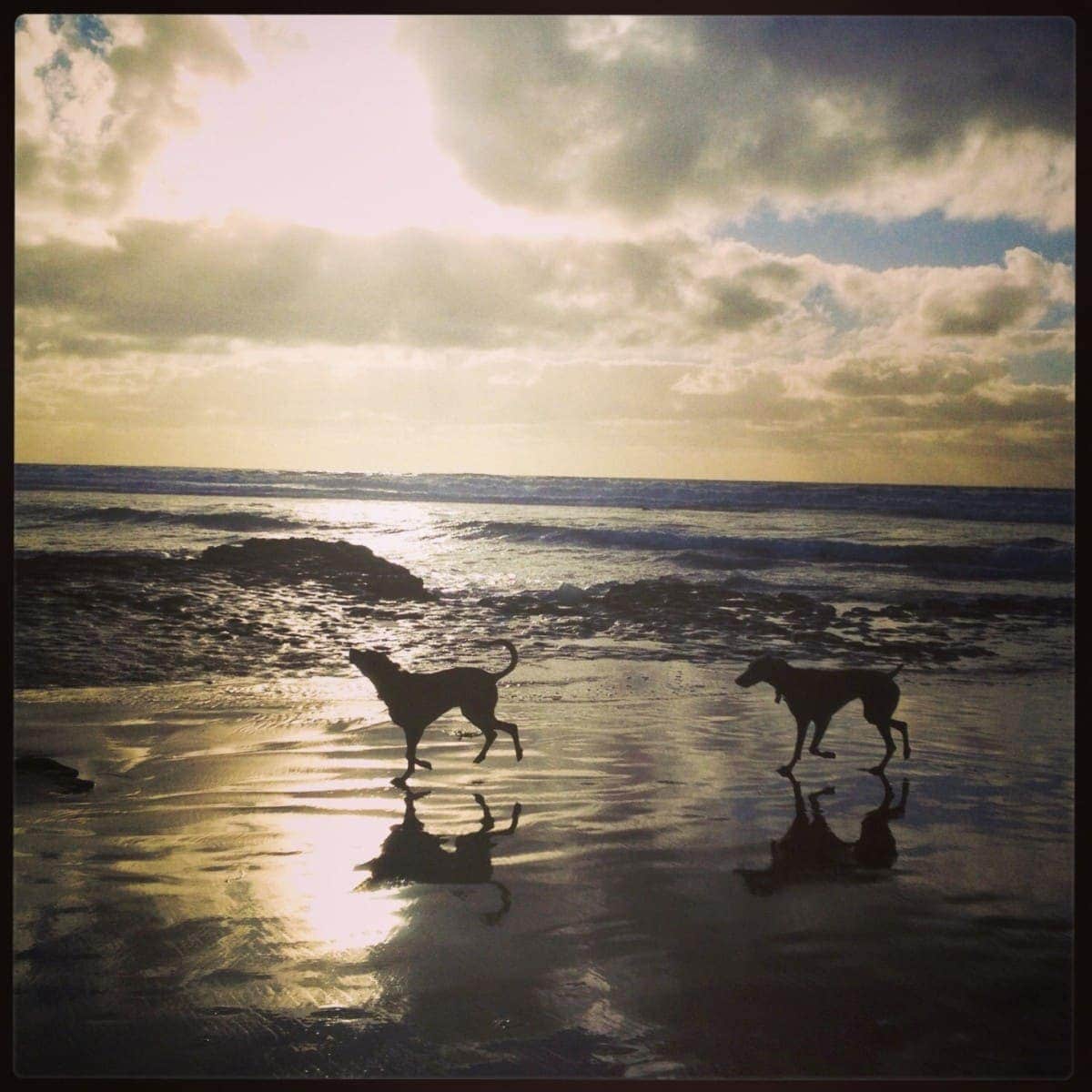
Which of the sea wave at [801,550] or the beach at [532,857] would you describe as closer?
the beach at [532,857]

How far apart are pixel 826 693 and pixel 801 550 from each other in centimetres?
1039

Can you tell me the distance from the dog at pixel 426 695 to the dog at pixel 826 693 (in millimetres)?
1430

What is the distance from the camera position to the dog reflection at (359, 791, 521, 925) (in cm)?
322

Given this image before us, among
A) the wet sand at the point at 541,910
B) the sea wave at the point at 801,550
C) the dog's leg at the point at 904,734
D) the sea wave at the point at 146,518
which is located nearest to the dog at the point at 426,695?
the wet sand at the point at 541,910

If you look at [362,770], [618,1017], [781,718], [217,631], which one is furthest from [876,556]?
[618,1017]

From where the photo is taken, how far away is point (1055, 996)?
9.14 feet

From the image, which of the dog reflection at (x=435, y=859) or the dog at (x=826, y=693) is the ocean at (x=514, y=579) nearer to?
the dog at (x=826, y=693)

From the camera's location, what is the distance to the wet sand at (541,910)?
254 centimetres

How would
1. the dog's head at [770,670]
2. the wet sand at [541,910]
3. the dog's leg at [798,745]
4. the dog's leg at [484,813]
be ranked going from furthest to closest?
the dog's head at [770,670] < the dog's leg at [798,745] < the dog's leg at [484,813] < the wet sand at [541,910]

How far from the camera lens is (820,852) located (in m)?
3.53

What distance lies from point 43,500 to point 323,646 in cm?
759

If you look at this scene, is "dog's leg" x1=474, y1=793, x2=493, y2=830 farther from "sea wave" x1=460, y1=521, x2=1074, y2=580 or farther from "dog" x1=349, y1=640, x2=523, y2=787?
"sea wave" x1=460, y1=521, x2=1074, y2=580

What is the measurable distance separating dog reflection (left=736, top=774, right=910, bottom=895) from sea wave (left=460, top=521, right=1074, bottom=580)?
29.4ft

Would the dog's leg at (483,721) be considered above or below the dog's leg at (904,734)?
above
